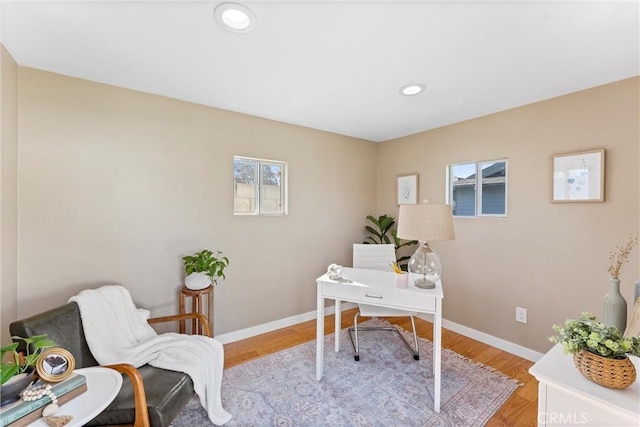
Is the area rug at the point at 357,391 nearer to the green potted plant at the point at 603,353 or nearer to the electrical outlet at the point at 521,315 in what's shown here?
the electrical outlet at the point at 521,315

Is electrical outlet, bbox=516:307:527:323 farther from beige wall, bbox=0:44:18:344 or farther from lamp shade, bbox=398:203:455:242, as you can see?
beige wall, bbox=0:44:18:344

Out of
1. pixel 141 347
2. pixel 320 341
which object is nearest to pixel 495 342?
pixel 320 341

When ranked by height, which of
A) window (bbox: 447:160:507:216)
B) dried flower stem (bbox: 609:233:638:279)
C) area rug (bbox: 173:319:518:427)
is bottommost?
area rug (bbox: 173:319:518:427)

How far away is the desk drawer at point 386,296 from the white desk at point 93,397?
134 cm

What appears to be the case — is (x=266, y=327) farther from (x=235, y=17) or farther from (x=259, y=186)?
(x=235, y=17)

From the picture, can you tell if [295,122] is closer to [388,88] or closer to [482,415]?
[388,88]

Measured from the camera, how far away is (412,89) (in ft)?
7.03

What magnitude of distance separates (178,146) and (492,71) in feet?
8.47

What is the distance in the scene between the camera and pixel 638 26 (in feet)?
4.57

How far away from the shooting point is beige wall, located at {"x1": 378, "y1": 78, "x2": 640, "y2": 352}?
195cm

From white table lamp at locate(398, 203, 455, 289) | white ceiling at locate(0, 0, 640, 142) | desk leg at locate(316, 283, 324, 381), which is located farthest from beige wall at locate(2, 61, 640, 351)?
white table lamp at locate(398, 203, 455, 289)

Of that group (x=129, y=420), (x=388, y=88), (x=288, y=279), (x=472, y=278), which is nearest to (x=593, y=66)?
(x=388, y=88)

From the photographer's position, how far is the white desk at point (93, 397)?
3.31ft

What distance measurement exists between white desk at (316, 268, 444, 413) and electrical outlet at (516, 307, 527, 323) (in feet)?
3.71
